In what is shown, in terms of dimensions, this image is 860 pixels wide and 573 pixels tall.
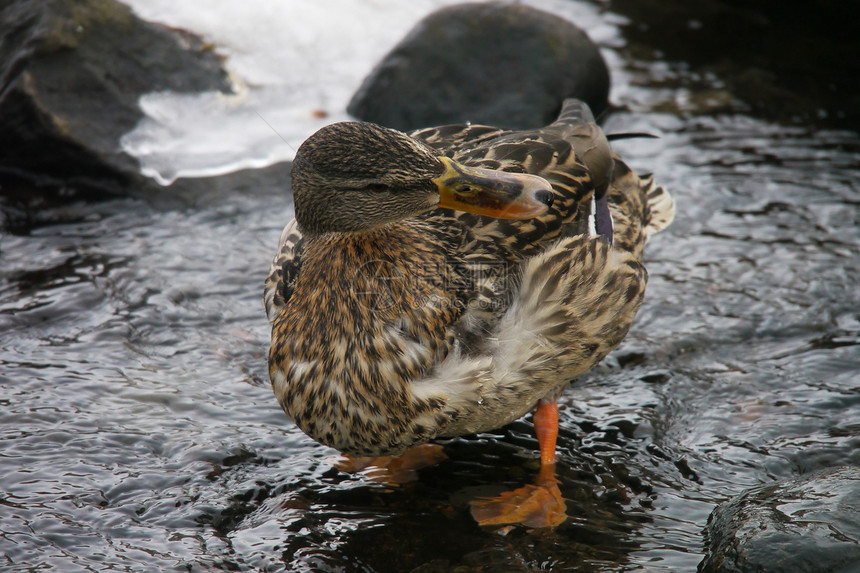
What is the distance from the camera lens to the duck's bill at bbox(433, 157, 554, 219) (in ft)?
12.9

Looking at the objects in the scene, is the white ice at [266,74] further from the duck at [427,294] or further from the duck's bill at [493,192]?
the duck's bill at [493,192]

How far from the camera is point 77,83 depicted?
716 centimetres

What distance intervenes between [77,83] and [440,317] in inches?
176

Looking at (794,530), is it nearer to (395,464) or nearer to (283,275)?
(395,464)

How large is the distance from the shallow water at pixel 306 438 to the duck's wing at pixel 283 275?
2.19 ft

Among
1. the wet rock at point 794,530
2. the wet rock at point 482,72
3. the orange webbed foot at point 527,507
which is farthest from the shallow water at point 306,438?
the wet rock at point 482,72

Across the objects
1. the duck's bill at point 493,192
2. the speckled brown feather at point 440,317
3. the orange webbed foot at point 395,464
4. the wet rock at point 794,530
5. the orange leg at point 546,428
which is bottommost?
the orange webbed foot at point 395,464

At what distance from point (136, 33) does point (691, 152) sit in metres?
4.66

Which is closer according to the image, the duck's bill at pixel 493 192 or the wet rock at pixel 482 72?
the duck's bill at pixel 493 192

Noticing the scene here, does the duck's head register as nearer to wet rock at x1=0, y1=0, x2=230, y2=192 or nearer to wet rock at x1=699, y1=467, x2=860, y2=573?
wet rock at x1=699, y1=467, x2=860, y2=573

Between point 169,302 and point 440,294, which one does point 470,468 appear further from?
point 169,302

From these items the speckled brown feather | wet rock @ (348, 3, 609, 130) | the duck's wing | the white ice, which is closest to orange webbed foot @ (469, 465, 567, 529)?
the speckled brown feather

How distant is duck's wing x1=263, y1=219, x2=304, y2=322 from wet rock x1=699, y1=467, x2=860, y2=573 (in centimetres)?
223

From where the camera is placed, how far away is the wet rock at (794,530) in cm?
352
